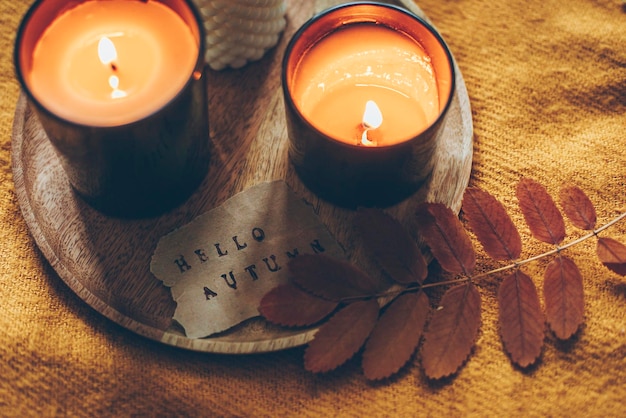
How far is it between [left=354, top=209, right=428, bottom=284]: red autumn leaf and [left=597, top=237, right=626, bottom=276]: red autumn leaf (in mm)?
150

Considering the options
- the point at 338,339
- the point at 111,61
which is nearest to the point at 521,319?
the point at 338,339

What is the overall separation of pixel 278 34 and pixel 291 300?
0.87 feet

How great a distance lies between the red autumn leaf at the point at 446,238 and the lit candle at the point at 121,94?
0.19 meters

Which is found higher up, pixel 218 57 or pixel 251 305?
pixel 218 57

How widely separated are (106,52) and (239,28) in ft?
0.40

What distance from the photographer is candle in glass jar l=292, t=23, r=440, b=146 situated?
0.57 meters

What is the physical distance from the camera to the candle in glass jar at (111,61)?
0.50 m

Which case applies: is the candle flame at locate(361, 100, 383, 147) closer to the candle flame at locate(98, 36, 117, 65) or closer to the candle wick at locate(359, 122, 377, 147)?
the candle wick at locate(359, 122, 377, 147)

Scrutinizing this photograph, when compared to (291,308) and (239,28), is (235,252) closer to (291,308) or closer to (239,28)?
(291,308)

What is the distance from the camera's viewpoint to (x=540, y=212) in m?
0.56

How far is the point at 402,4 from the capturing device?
2.12 ft

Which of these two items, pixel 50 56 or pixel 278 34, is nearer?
pixel 50 56

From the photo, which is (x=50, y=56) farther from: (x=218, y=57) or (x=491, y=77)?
(x=491, y=77)

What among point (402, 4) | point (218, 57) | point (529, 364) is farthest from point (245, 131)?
point (529, 364)
